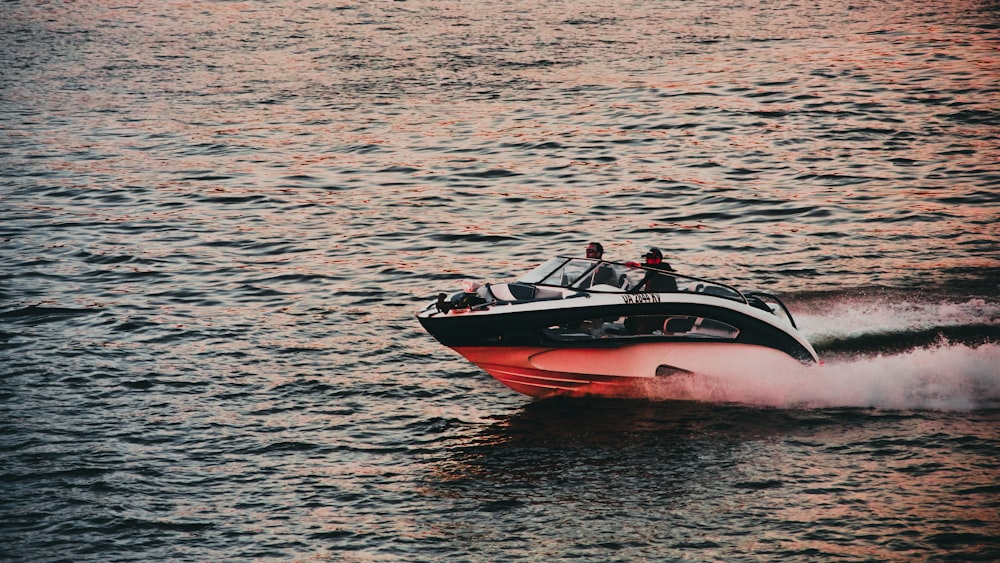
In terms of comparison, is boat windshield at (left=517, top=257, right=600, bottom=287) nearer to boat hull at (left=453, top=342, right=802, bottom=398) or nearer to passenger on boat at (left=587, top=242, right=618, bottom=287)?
passenger on boat at (left=587, top=242, right=618, bottom=287)

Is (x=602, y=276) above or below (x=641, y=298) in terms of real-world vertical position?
above

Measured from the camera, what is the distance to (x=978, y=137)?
1503 inches

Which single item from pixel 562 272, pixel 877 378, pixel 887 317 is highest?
pixel 562 272

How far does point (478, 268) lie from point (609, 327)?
321 inches

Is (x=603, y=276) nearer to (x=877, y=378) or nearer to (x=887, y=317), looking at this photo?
(x=877, y=378)

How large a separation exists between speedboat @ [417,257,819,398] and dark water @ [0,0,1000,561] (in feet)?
2.01

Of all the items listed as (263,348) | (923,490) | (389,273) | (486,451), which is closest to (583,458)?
(486,451)

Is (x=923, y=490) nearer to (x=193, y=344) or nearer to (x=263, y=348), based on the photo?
(x=263, y=348)

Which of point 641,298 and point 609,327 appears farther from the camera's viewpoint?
point 609,327

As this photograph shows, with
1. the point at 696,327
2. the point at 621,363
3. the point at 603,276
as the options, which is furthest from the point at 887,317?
the point at 603,276

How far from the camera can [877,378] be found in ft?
75.4

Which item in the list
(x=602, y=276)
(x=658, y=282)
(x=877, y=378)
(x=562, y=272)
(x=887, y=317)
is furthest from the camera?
(x=887, y=317)

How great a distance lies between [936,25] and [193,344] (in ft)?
125

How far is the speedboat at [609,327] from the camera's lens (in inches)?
874
